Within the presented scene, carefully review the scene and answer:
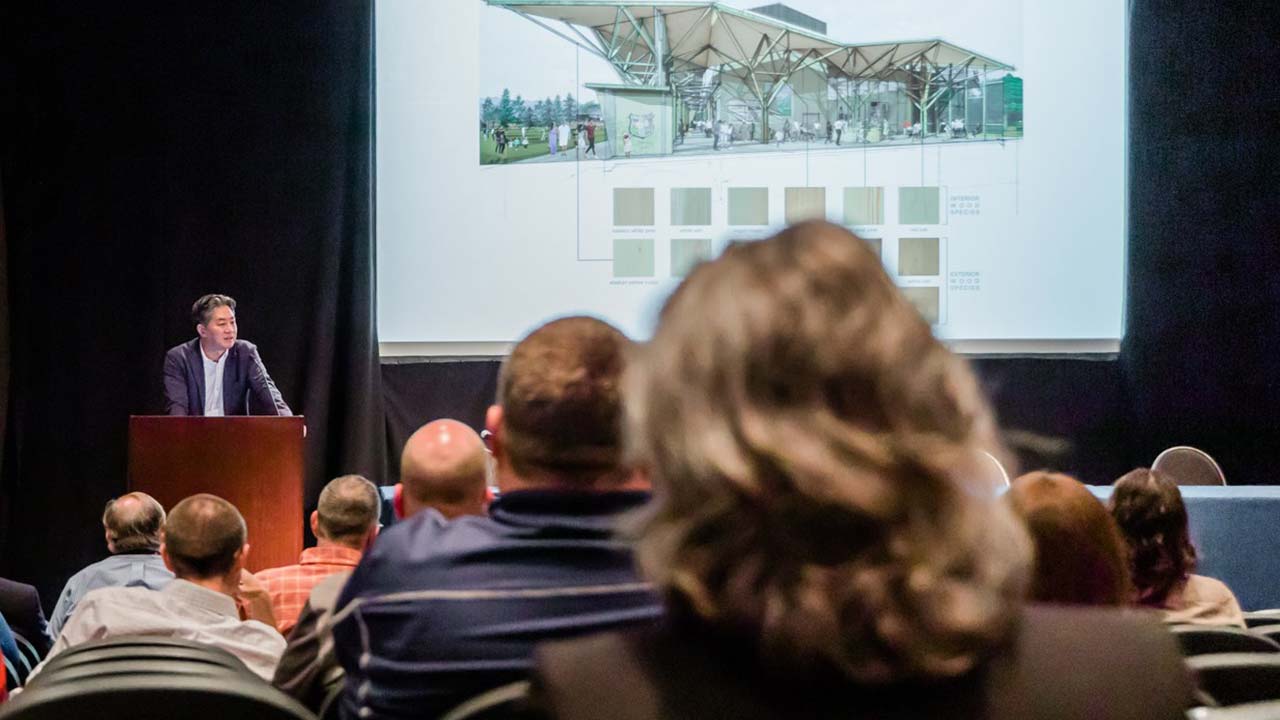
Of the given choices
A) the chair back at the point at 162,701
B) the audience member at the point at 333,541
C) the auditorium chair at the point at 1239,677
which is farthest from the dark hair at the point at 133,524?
the auditorium chair at the point at 1239,677

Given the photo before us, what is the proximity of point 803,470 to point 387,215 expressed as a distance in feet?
18.4

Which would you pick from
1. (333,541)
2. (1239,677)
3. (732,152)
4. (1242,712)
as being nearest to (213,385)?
(732,152)

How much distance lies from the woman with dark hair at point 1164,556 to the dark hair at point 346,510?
159 centimetres

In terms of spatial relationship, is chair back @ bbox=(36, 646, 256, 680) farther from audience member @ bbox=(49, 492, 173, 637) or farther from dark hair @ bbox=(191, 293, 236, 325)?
dark hair @ bbox=(191, 293, 236, 325)

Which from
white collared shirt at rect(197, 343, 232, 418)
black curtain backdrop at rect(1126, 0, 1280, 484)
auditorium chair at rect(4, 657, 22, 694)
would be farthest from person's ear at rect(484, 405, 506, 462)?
black curtain backdrop at rect(1126, 0, 1280, 484)

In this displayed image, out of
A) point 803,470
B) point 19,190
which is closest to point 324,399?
point 19,190

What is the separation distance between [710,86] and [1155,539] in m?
4.21

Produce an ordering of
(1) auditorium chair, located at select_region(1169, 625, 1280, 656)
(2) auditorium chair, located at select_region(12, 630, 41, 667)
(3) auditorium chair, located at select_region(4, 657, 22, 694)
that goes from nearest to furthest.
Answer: (1) auditorium chair, located at select_region(1169, 625, 1280, 656) → (3) auditorium chair, located at select_region(4, 657, 22, 694) → (2) auditorium chair, located at select_region(12, 630, 41, 667)

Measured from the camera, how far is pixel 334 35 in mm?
6000

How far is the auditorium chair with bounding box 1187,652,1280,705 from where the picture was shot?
1.51 metres

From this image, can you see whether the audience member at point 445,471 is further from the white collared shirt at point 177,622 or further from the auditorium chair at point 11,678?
the auditorium chair at point 11,678

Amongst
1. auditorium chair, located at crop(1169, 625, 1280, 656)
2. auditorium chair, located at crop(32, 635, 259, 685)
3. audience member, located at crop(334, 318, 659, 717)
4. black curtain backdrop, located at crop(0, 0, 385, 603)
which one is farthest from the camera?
black curtain backdrop, located at crop(0, 0, 385, 603)

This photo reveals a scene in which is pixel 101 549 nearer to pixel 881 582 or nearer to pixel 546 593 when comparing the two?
pixel 546 593

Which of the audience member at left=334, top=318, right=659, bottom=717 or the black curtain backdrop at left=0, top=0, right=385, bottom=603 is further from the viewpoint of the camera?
the black curtain backdrop at left=0, top=0, right=385, bottom=603
